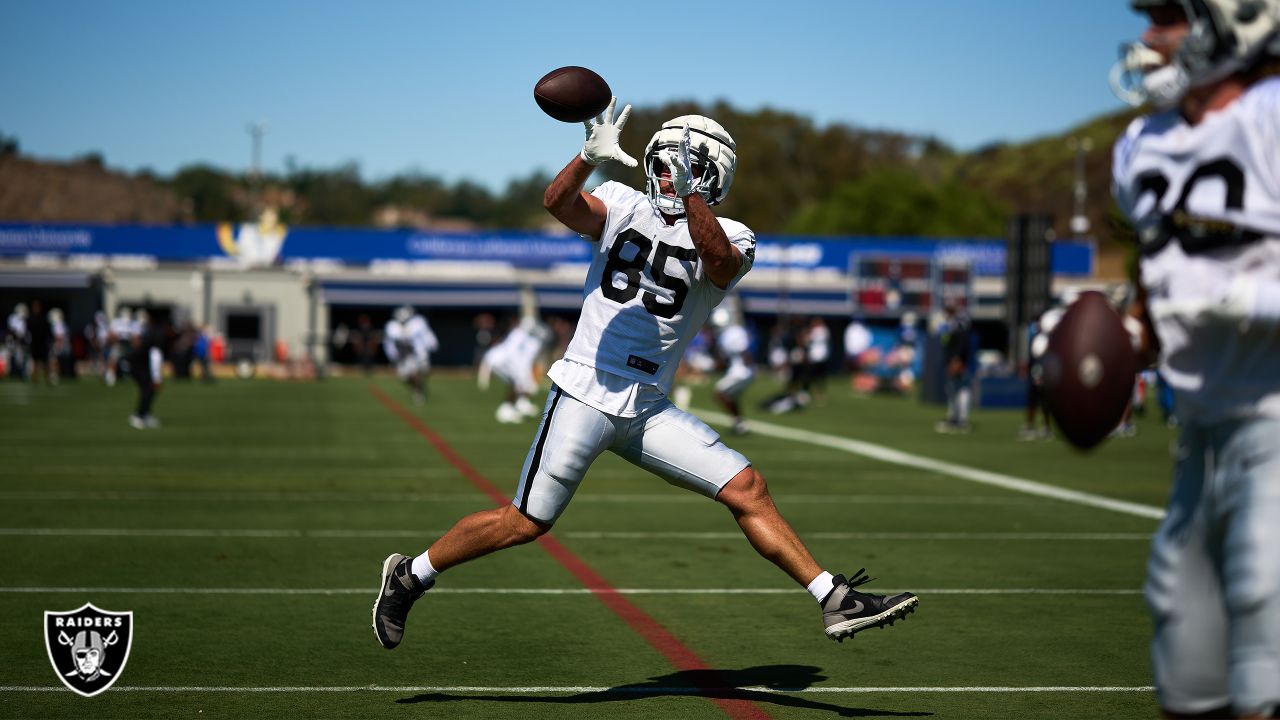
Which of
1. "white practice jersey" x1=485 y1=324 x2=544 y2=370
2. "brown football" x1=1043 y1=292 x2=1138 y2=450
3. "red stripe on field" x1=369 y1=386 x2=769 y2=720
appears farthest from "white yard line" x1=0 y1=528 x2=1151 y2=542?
"white practice jersey" x1=485 y1=324 x2=544 y2=370

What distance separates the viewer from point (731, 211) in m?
86.7

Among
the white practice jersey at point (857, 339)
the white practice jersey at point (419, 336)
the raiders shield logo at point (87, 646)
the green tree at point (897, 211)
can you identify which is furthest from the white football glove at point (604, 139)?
the green tree at point (897, 211)

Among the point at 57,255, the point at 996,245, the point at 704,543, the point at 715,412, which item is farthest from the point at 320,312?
the point at 704,543

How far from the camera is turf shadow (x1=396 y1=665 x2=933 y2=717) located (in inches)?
217

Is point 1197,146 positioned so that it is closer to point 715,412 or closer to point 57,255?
point 715,412

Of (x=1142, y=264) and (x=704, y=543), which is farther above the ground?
(x=1142, y=264)

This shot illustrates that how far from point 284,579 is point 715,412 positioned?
719 inches

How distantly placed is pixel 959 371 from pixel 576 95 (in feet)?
56.4

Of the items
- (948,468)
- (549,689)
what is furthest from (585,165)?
(948,468)

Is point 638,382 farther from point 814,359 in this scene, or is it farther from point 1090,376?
point 814,359

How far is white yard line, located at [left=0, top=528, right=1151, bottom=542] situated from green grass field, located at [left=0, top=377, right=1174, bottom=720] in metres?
0.05

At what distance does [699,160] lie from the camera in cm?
550

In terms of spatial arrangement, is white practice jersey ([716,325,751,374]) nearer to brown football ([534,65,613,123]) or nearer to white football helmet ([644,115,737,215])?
white football helmet ([644,115,737,215])

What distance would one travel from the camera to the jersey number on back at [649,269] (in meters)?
5.71
